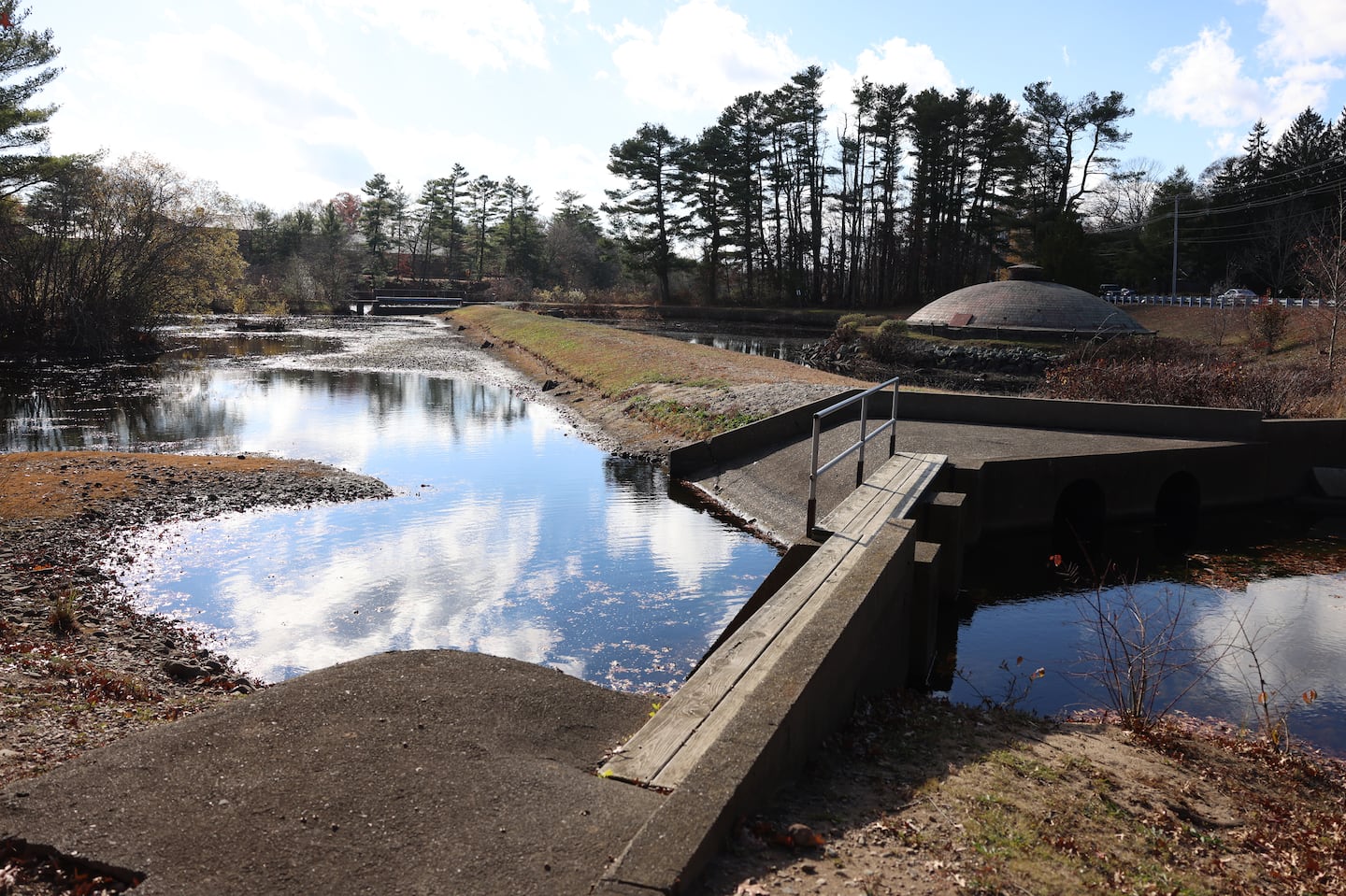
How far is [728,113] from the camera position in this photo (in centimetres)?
7162

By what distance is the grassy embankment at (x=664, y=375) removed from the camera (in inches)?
787

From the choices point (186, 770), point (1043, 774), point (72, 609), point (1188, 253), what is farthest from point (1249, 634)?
point (1188, 253)

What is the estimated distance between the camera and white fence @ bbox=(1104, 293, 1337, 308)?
A: 1571 inches

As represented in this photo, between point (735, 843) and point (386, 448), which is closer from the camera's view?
point (735, 843)

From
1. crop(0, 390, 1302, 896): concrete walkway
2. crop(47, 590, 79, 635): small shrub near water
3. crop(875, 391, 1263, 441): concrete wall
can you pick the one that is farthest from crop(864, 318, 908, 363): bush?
crop(0, 390, 1302, 896): concrete walkway

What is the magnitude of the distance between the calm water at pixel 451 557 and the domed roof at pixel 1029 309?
27.3 m

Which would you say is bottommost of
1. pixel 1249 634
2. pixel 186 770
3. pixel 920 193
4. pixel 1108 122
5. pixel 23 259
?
pixel 1249 634

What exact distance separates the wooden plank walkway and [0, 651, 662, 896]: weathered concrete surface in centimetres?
28

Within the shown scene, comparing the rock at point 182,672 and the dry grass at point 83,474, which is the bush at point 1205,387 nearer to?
the dry grass at point 83,474

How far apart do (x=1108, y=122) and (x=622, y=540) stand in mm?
63959

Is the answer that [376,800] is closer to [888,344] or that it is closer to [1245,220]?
[888,344]

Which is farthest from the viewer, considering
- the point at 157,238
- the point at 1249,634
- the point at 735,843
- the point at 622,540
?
the point at 157,238

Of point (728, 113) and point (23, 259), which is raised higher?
point (728, 113)

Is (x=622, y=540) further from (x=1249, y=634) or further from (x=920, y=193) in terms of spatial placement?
(x=920, y=193)
